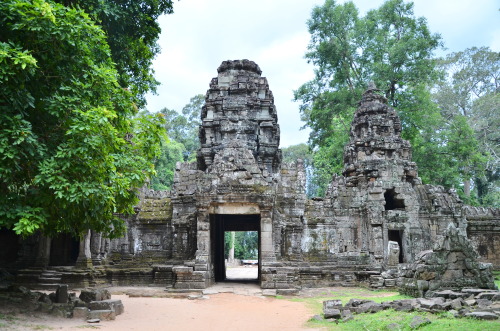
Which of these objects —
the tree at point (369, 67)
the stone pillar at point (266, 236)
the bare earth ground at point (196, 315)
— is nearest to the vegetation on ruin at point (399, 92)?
the tree at point (369, 67)

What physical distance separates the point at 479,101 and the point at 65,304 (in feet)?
109

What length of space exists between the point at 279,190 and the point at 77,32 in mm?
10774

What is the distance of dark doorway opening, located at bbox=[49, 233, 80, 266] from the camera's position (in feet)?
61.5

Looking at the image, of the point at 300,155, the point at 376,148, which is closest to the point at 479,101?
the point at 376,148

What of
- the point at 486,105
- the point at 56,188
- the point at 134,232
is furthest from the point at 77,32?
the point at 486,105

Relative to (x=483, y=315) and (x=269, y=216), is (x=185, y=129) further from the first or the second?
(x=483, y=315)

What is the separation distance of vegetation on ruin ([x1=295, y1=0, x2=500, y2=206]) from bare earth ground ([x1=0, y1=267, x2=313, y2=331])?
18.1 meters

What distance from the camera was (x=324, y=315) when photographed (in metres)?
9.23

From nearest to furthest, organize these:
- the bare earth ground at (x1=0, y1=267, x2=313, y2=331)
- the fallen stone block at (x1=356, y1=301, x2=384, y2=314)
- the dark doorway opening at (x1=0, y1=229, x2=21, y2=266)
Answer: the bare earth ground at (x1=0, y1=267, x2=313, y2=331)
the fallen stone block at (x1=356, y1=301, x2=384, y2=314)
the dark doorway opening at (x1=0, y1=229, x2=21, y2=266)

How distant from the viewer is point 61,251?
19.0 metres

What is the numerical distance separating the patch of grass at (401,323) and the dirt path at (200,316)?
0.79 meters

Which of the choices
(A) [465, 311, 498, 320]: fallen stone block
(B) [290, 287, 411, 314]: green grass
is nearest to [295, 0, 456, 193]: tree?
(B) [290, 287, 411, 314]: green grass

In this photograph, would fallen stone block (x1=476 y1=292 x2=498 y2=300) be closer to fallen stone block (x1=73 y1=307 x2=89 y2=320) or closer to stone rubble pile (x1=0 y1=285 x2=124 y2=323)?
stone rubble pile (x1=0 y1=285 x2=124 y2=323)

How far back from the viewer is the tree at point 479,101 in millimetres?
31906
